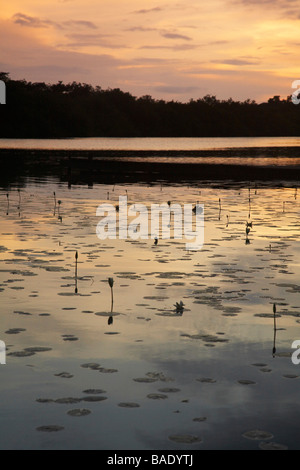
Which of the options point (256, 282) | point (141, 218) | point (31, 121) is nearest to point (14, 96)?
point (31, 121)

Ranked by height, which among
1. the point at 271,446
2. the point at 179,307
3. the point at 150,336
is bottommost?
the point at 271,446

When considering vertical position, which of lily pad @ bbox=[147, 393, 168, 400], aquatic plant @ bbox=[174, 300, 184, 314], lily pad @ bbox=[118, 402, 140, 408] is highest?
aquatic plant @ bbox=[174, 300, 184, 314]

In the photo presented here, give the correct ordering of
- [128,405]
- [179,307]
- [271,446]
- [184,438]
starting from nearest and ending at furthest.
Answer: [271,446] → [184,438] → [128,405] → [179,307]

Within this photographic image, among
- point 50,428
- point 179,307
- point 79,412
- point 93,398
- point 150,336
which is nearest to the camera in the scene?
point 50,428

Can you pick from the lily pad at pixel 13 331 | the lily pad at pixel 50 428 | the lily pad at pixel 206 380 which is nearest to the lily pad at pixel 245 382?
the lily pad at pixel 206 380

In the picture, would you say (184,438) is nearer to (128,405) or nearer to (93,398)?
(128,405)

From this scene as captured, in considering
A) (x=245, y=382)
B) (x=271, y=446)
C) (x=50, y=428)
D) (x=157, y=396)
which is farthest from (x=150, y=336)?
(x=271, y=446)

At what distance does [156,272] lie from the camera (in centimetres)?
1205

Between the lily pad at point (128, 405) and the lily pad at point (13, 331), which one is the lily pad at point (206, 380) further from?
the lily pad at point (13, 331)

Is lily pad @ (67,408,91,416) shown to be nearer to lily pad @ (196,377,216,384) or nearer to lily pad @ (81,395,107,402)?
lily pad @ (81,395,107,402)

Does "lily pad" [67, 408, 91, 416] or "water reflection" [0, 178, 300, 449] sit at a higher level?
"water reflection" [0, 178, 300, 449]

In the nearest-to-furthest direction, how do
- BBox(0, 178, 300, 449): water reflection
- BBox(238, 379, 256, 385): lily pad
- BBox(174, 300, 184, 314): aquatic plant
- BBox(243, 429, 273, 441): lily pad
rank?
BBox(243, 429, 273, 441): lily pad → BBox(0, 178, 300, 449): water reflection → BBox(238, 379, 256, 385): lily pad → BBox(174, 300, 184, 314): aquatic plant

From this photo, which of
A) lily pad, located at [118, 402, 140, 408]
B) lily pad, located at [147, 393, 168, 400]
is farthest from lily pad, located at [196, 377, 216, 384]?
lily pad, located at [118, 402, 140, 408]

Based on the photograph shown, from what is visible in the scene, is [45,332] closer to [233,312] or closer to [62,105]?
[233,312]
